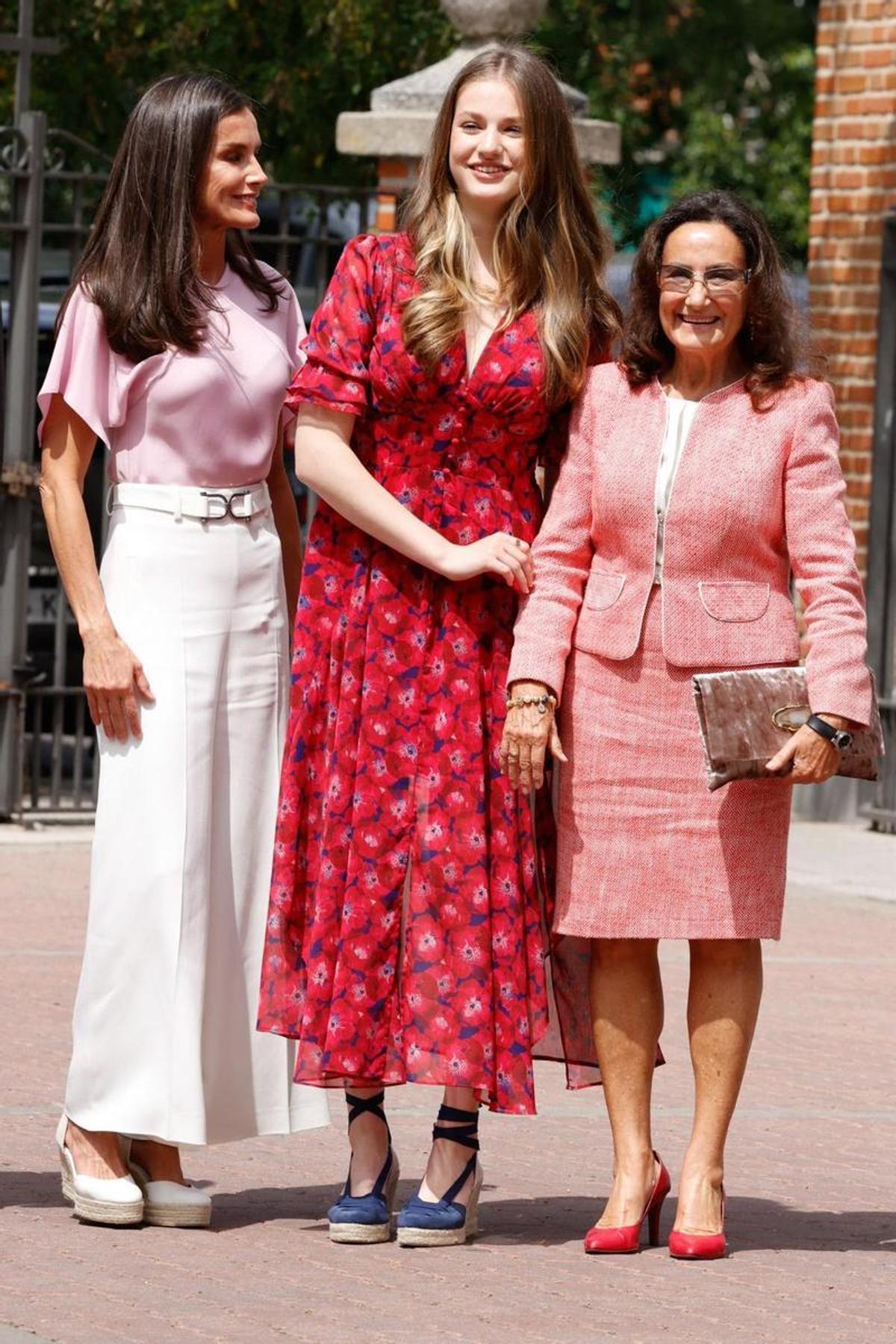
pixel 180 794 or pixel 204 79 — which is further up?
pixel 204 79

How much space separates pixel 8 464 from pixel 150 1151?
552 cm

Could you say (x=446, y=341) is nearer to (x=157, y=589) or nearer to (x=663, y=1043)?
(x=157, y=589)

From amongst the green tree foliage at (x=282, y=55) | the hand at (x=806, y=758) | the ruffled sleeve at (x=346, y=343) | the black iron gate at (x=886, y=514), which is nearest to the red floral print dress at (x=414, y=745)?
the ruffled sleeve at (x=346, y=343)

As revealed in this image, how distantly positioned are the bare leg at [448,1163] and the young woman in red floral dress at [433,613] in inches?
0.5

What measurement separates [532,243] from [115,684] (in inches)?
42.7

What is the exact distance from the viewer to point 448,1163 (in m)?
4.99

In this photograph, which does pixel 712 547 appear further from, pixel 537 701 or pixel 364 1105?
pixel 364 1105

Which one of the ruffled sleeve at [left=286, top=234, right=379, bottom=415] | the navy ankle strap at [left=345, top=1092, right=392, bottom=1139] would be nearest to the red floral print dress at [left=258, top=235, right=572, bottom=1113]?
the ruffled sleeve at [left=286, top=234, right=379, bottom=415]

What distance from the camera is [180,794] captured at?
5016mm

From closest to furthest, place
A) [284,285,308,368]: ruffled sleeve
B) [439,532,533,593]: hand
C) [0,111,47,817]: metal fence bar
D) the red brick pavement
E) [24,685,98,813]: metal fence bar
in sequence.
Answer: the red brick pavement, [439,532,533,593]: hand, [284,285,308,368]: ruffled sleeve, [0,111,47,817]: metal fence bar, [24,685,98,813]: metal fence bar

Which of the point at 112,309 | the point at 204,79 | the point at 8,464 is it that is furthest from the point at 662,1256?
the point at 8,464

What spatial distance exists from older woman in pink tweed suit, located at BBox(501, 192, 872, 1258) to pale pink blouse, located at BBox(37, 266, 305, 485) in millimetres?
600

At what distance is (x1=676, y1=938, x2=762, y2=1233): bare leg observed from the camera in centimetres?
492

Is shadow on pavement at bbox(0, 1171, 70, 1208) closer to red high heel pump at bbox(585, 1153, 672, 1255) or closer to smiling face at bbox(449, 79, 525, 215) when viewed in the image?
red high heel pump at bbox(585, 1153, 672, 1255)
